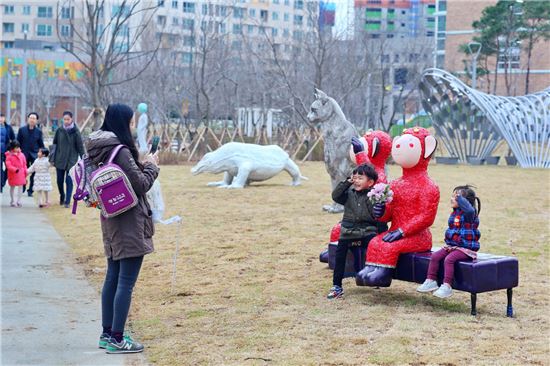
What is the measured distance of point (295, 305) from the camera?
7.70 metres

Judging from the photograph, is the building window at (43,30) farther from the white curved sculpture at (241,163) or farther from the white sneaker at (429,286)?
→ the white sneaker at (429,286)

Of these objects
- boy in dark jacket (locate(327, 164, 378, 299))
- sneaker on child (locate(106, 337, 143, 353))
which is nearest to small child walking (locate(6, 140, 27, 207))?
boy in dark jacket (locate(327, 164, 378, 299))

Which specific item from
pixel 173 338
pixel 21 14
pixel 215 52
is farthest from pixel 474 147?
pixel 21 14

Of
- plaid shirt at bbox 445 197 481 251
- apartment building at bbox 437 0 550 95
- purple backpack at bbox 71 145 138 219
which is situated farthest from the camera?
apartment building at bbox 437 0 550 95

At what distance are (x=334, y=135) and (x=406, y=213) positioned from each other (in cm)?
597

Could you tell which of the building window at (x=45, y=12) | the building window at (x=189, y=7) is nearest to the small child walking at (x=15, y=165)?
the building window at (x=189, y=7)

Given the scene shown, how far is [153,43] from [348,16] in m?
10.8

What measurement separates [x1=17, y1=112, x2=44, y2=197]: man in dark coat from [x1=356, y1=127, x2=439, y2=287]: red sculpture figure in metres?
9.96

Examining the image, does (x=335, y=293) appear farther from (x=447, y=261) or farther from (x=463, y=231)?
(x=463, y=231)

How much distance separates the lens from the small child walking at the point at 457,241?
7.18 m

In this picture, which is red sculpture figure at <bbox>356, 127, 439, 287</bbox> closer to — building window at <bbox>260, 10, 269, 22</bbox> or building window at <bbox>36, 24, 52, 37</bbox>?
building window at <bbox>260, 10, 269, 22</bbox>

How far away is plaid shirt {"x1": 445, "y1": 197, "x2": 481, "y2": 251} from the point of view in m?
7.23

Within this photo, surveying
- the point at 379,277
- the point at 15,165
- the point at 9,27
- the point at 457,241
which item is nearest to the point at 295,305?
the point at 379,277

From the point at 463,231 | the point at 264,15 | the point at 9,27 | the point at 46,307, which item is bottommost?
the point at 46,307
